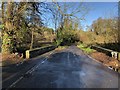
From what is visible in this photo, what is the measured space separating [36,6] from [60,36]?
3726 centimetres

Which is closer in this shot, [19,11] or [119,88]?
[119,88]

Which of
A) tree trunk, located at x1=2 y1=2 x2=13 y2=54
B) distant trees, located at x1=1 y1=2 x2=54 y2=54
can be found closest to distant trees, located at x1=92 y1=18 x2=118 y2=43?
distant trees, located at x1=1 y1=2 x2=54 y2=54

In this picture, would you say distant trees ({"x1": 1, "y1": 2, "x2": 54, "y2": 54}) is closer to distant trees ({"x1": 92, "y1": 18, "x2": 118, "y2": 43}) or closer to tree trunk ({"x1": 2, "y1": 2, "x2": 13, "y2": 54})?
tree trunk ({"x1": 2, "y1": 2, "x2": 13, "y2": 54})

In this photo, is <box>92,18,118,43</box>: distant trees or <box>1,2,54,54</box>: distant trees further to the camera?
<box>92,18,118,43</box>: distant trees

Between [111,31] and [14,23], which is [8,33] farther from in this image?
[111,31]

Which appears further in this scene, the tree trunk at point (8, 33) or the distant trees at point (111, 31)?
the distant trees at point (111, 31)

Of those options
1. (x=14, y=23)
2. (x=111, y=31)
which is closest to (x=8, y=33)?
(x=14, y=23)

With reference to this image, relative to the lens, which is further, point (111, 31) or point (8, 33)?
point (111, 31)

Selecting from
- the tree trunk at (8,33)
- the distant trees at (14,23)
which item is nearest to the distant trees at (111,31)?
the distant trees at (14,23)

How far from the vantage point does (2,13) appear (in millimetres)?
29812

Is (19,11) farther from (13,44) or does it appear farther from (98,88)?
(98,88)

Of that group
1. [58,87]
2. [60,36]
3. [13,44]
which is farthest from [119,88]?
[60,36]

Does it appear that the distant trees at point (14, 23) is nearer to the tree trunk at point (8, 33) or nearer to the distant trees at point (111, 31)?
the tree trunk at point (8, 33)

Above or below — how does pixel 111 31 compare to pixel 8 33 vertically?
above
